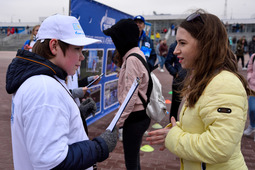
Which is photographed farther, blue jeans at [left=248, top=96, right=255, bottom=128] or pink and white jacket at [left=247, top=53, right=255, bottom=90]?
blue jeans at [left=248, top=96, right=255, bottom=128]

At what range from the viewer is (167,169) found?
341 centimetres

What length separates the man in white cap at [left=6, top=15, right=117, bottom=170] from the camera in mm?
1087

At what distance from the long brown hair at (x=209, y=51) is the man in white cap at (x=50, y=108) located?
67cm

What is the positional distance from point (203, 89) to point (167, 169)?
241 centimetres

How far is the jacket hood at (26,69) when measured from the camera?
1.21 metres

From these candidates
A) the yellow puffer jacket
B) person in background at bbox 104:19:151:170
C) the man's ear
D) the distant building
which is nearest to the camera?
the yellow puffer jacket

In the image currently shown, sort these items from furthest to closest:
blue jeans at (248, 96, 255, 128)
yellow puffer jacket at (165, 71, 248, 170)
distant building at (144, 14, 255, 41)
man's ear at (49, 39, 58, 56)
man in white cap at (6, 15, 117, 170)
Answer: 1. distant building at (144, 14, 255, 41)
2. blue jeans at (248, 96, 255, 128)
3. man's ear at (49, 39, 58, 56)
4. yellow puffer jacket at (165, 71, 248, 170)
5. man in white cap at (6, 15, 117, 170)

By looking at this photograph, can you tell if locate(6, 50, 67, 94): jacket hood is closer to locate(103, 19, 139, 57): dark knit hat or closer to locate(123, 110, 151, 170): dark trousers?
locate(123, 110, 151, 170): dark trousers

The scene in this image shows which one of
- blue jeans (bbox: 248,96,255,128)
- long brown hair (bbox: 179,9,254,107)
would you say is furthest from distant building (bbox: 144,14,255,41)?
long brown hair (bbox: 179,9,254,107)

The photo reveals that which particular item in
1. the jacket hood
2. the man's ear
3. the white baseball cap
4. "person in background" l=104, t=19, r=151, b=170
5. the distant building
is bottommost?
"person in background" l=104, t=19, r=151, b=170

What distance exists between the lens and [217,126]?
1.21 meters

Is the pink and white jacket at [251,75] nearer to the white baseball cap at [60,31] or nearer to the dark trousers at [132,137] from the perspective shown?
the dark trousers at [132,137]

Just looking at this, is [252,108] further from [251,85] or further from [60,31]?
[60,31]

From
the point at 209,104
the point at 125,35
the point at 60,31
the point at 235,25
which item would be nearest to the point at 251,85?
the point at 125,35
